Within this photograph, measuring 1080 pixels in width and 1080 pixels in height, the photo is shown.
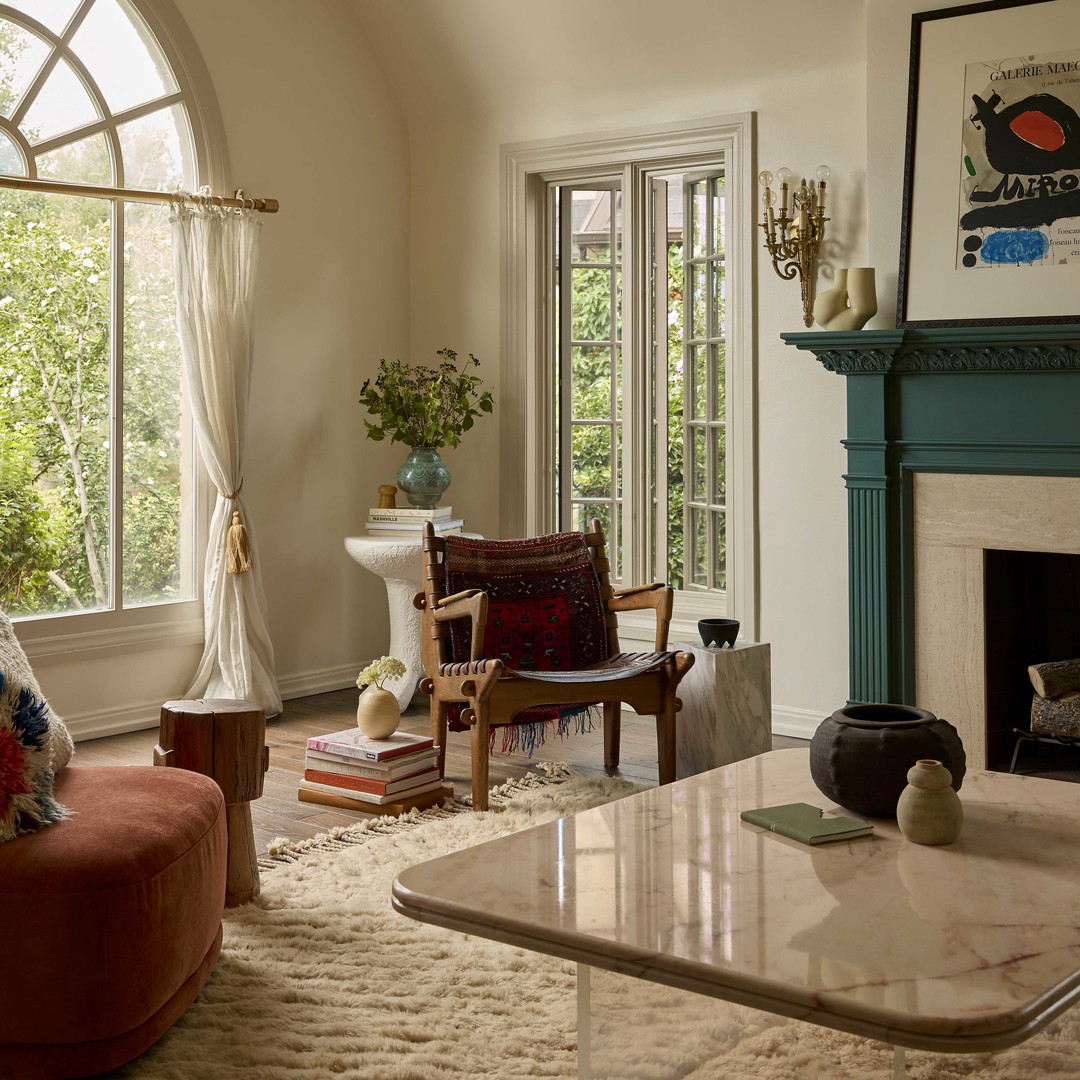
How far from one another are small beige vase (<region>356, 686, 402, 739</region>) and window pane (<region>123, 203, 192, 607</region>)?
153cm

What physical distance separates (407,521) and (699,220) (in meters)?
1.72

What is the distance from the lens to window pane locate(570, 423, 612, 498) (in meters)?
5.45

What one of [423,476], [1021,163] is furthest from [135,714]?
[1021,163]

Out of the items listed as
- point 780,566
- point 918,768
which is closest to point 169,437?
point 780,566

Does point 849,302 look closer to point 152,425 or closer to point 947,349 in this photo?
point 947,349

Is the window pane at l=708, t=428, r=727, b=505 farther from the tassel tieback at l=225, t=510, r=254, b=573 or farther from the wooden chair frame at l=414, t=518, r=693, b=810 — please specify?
the tassel tieback at l=225, t=510, r=254, b=573

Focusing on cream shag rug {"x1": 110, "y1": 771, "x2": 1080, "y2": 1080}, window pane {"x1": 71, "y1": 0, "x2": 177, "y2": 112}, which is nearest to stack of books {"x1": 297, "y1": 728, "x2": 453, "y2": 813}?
cream shag rug {"x1": 110, "y1": 771, "x2": 1080, "y2": 1080}

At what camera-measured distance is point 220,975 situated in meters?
2.47

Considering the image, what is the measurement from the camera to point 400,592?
504cm

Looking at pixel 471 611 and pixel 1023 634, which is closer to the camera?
pixel 471 611

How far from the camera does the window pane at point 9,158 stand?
4.29m

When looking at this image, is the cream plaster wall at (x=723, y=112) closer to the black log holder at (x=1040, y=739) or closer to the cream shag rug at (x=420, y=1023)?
the black log holder at (x=1040, y=739)

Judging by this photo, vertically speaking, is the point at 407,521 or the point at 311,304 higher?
the point at 311,304

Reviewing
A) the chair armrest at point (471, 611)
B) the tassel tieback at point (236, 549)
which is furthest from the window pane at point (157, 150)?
the chair armrest at point (471, 611)
